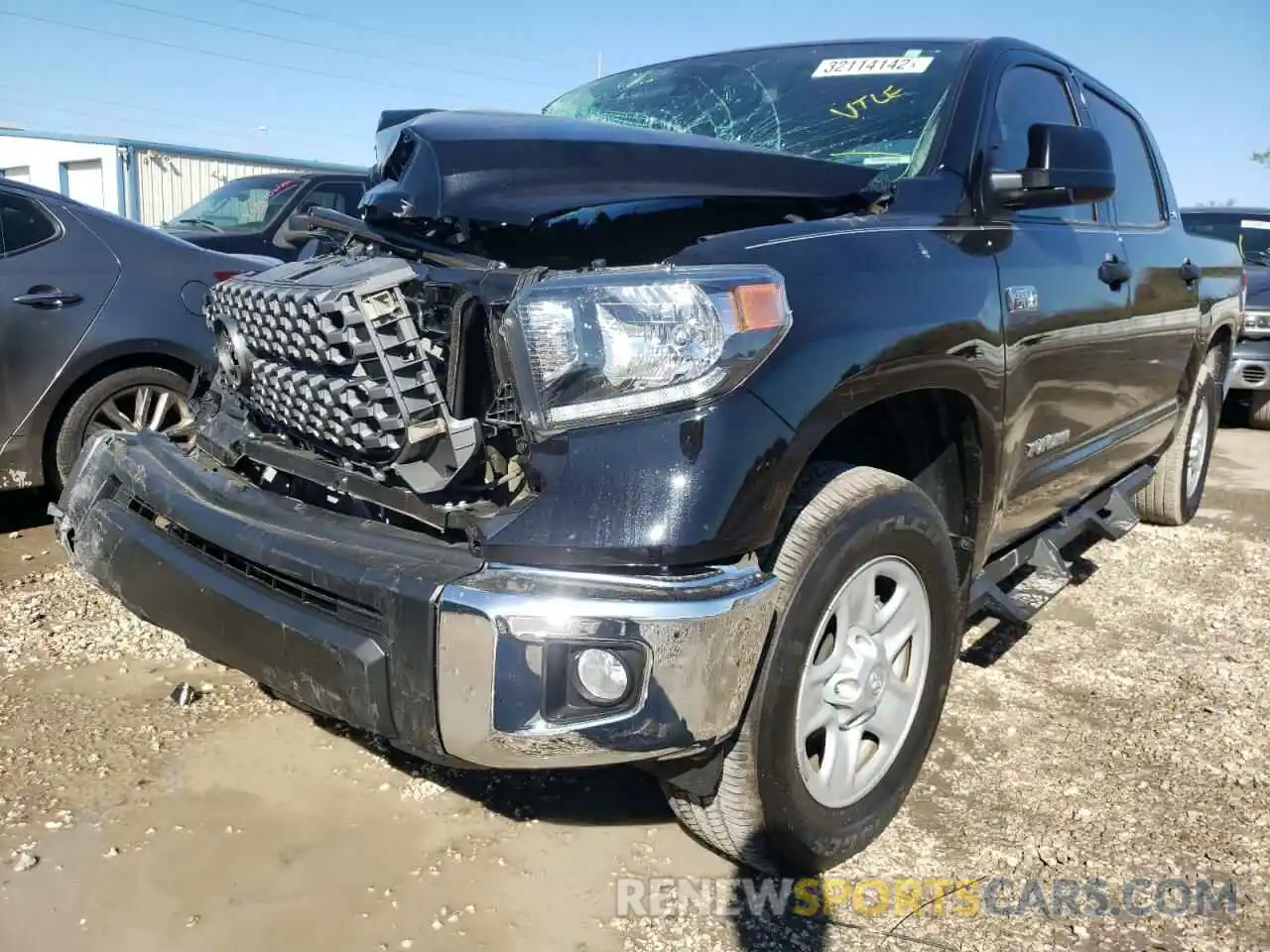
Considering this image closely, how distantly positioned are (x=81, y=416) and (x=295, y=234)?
1898 mm

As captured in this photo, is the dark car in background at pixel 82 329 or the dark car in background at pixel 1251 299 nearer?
the dark car in background at pixel 82 329

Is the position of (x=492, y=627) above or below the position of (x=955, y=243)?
below

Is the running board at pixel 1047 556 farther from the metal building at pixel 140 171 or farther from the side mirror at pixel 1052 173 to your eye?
the metal building at pixel 140 171

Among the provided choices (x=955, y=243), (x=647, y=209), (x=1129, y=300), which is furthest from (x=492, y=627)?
(x=1129, y=300)

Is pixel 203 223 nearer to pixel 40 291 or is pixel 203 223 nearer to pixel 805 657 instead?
pixel 40 291

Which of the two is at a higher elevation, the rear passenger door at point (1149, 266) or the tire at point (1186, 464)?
the rear passenger door at point (1149, 266)

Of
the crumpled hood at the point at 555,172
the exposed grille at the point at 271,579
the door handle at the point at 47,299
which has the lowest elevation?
the exposed grille at the point at 271,579

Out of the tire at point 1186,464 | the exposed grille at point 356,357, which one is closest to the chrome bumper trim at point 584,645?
the exposed grille at point 356,357

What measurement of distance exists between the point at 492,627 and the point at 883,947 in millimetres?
1082

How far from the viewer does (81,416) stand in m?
4.28

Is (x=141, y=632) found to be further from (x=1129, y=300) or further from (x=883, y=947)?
(x=1129, y=300)

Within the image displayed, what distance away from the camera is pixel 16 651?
3.28 m

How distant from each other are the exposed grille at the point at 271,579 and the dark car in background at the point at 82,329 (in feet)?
5.50

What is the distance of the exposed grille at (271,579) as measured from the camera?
189 cm
